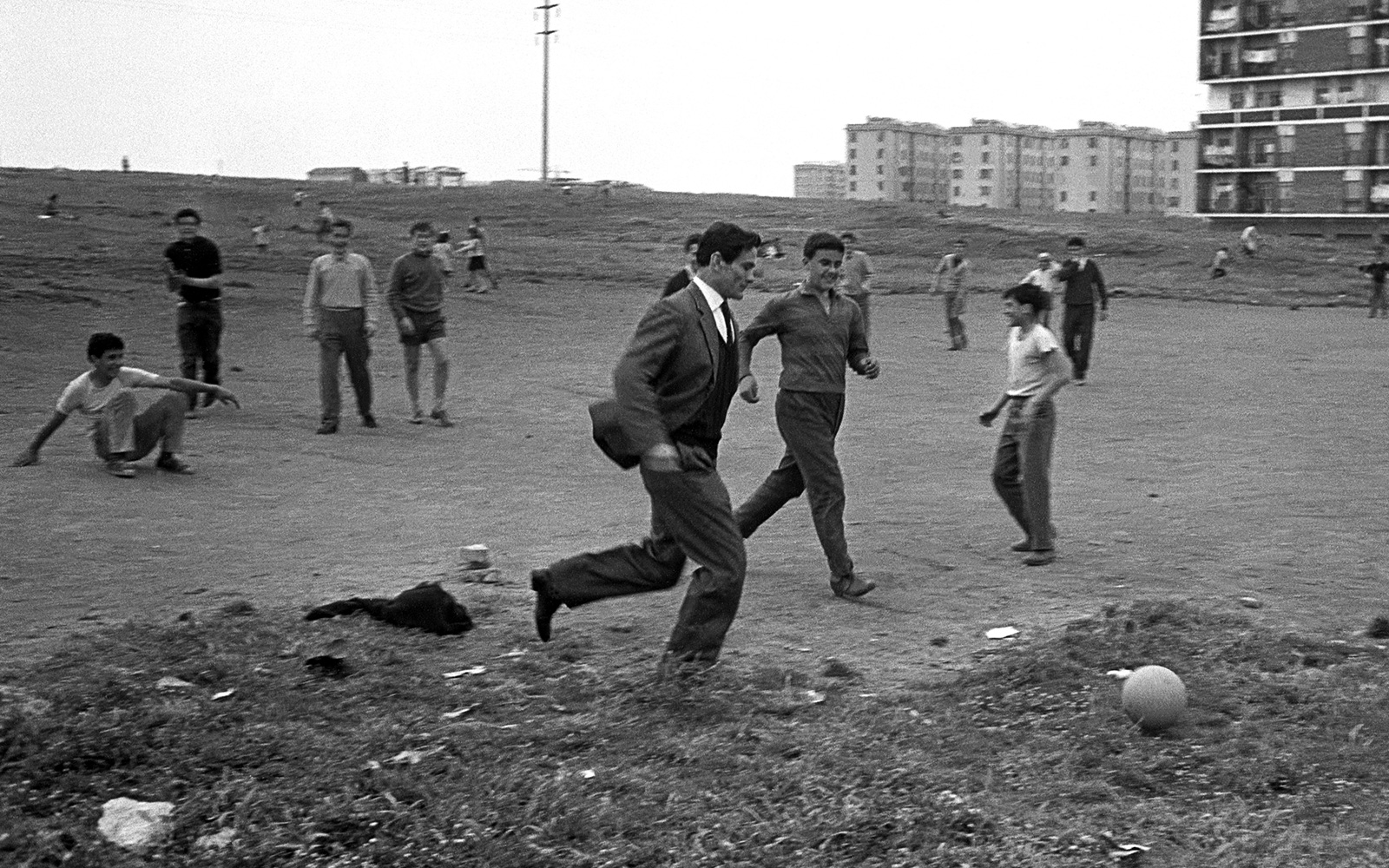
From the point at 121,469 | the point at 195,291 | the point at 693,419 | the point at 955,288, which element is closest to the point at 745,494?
the point at 121,469

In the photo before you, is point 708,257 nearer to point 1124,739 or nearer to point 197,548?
point 1124,739

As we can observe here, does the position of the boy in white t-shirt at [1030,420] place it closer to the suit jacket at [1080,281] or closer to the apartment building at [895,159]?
the suit jacket at [1080,281]

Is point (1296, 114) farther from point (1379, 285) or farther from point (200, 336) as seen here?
point (200, 336)

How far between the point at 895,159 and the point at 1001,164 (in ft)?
28.8

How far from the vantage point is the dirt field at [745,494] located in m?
8.38

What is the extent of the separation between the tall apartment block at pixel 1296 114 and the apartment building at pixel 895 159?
168 feet

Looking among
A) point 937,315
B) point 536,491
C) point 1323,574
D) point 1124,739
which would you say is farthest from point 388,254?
point 1124,739

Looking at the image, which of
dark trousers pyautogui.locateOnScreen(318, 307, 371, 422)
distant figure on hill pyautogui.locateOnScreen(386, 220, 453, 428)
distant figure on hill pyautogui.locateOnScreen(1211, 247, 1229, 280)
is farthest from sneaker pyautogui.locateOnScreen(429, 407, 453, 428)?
distant figure on hill pyautogui.locateOnScreen(1211, 247, 1229, 280)

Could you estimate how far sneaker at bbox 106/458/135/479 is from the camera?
12367 mm

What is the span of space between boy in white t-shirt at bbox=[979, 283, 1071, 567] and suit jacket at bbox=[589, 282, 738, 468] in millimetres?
3308

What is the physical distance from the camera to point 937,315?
110 ft

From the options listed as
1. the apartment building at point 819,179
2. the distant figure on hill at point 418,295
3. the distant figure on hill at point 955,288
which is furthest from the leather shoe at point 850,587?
the apartment building at point 819,179

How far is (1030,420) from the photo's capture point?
378 inches

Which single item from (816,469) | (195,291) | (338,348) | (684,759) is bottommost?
(684,759)
